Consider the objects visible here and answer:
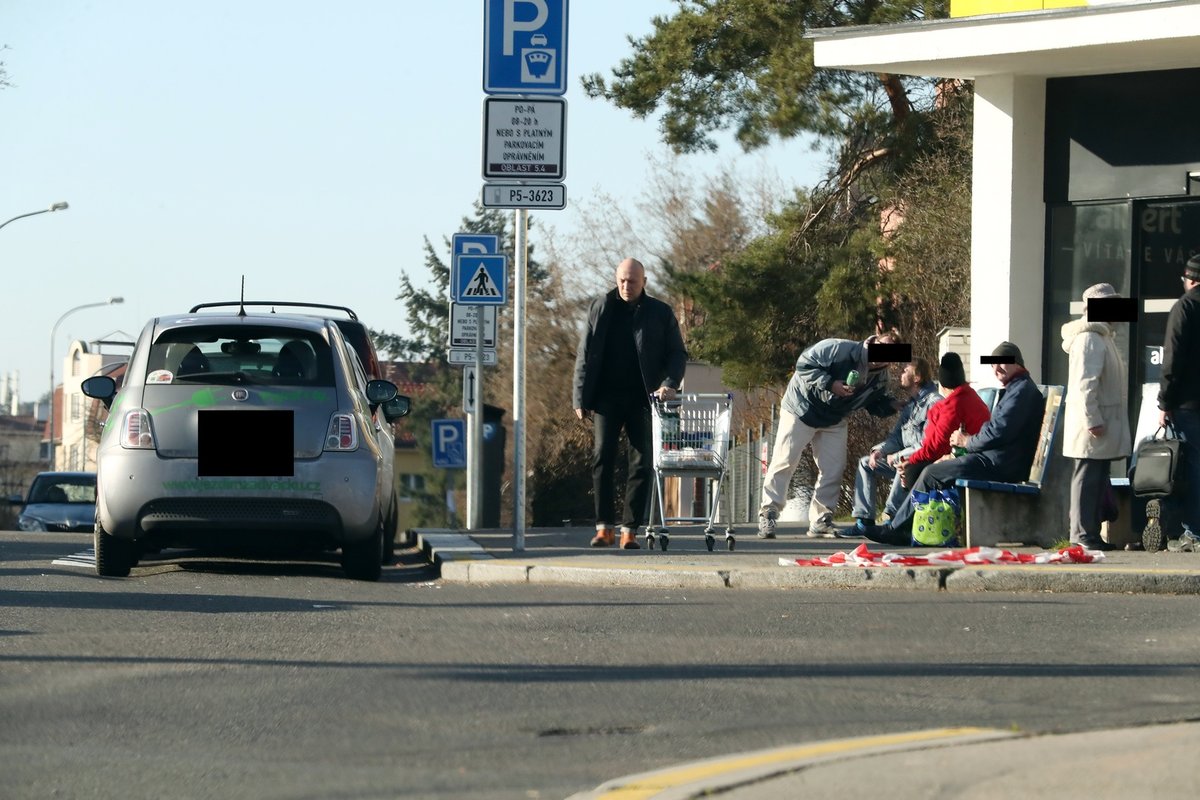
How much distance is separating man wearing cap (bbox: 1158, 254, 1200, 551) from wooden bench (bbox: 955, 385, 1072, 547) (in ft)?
3.28

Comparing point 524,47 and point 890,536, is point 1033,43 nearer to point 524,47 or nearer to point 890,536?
point 890,536

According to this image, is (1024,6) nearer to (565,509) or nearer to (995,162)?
(995,162)

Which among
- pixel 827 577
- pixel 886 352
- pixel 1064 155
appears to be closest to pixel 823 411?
pixel 886 352

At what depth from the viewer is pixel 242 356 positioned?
1158 cm

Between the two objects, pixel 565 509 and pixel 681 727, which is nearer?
pixel 681 727

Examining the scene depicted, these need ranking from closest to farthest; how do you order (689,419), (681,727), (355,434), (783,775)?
(783,775), (681,727), (355,434), (689,419)

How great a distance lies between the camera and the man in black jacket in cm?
1307

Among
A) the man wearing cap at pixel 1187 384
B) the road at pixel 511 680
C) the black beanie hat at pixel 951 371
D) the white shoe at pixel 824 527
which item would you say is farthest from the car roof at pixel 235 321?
the man wearing cap at pixel 1187 384

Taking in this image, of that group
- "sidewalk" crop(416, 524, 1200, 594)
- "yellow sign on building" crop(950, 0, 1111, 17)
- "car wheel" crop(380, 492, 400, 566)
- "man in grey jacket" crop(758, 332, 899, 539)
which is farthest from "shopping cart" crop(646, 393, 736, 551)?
"yellow sign on building" crop(950, 0, 1111, 17)

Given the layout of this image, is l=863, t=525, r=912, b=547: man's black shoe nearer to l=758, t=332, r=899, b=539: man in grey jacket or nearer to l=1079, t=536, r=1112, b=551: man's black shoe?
l=758, t=332, r=899, b=539: man in grey jacket

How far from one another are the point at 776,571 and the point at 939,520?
260 centimetres

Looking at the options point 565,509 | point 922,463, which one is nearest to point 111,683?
point 922,463

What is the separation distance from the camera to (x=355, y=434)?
37.3 ft

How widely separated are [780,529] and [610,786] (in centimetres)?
1262
